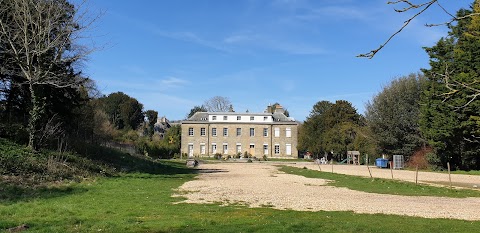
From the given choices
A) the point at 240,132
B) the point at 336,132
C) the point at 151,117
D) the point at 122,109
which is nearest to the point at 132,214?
the point at 336,132

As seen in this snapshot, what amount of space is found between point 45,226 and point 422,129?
37994 mm

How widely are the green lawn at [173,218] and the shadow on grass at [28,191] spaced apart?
0.28 ft

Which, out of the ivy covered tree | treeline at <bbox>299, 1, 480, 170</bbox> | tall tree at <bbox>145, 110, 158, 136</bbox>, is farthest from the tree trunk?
tall tree at <bbox>145, 110, 158, 136</bbox>

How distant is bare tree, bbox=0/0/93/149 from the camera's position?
21.0m

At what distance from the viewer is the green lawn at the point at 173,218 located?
27.8 feet

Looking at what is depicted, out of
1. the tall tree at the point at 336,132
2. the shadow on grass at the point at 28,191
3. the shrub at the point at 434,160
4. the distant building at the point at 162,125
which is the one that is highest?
the distant building at the point at 162,125

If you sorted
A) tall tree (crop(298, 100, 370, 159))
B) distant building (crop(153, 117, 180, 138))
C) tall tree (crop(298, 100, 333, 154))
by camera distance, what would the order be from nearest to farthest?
1. tall tree (crop(298, 100, 370, 159))
2. tall tree (crop(298, 100, 333, 154))
3. distant building (crop(153, 117, 180, 138))

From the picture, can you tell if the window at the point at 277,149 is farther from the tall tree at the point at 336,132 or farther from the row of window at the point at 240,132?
the tall tree at the point at 336,132

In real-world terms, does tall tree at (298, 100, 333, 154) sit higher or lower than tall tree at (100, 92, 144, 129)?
lower

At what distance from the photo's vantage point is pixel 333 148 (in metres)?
64.2

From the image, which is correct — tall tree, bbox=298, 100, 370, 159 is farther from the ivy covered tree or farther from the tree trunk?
the tree trunk

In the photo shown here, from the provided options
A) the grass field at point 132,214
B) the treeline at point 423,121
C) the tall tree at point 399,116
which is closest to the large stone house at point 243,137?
the treeline at point 423,121

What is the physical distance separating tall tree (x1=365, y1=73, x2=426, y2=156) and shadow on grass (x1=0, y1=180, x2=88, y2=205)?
36.9 m

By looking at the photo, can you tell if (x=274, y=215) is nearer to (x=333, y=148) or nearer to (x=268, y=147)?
(x=333, y=148)
